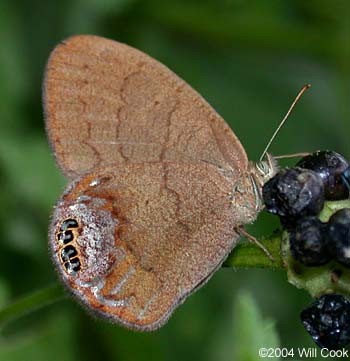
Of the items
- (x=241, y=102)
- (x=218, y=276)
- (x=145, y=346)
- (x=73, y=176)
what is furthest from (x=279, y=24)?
(x=73, y=176)

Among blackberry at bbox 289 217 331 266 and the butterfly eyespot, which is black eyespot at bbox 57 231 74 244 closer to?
the butterfly eyespot

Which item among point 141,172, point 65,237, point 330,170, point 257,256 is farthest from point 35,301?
point 330,170

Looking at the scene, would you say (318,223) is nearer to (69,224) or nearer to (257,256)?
(257,256)

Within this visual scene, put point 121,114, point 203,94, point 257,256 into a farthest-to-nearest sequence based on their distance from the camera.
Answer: point 203,94 → point 121,114 → point 257,256

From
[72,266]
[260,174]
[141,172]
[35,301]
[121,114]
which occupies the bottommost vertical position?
[35,301]

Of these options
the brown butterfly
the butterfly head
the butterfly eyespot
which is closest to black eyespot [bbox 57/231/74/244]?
the brown butterfly

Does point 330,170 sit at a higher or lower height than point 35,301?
higher

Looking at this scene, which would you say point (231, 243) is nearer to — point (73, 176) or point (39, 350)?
point (73, 176)
